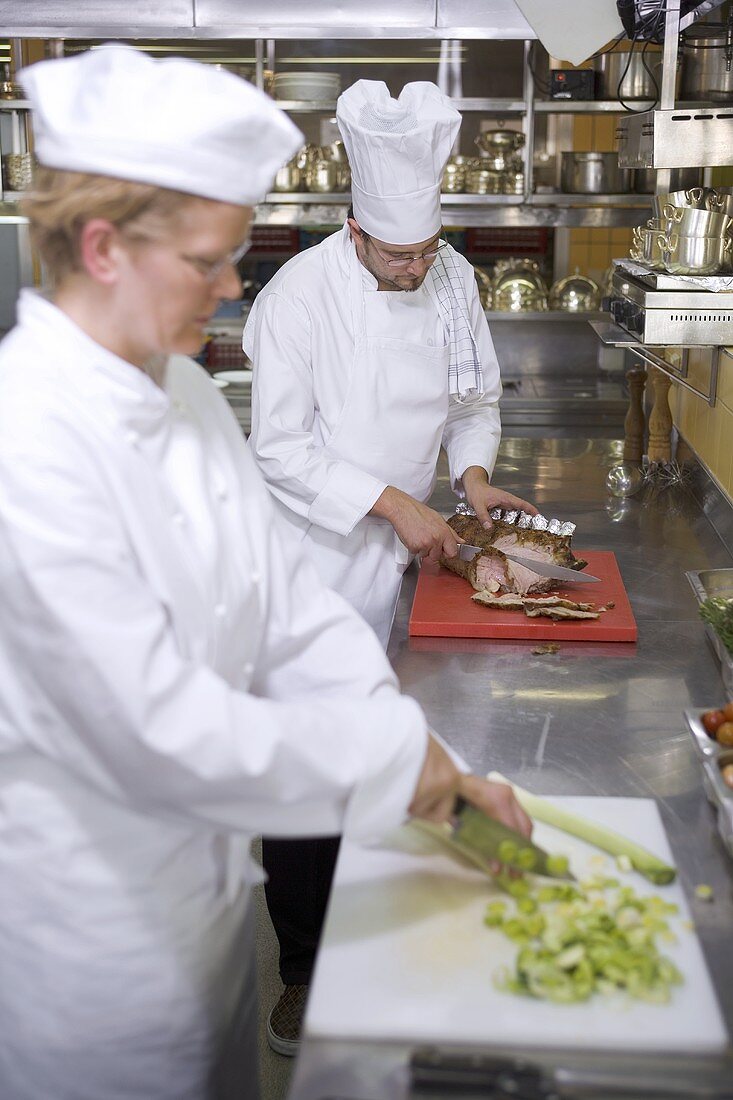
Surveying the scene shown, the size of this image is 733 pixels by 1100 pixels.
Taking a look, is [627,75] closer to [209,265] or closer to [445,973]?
[209,265]

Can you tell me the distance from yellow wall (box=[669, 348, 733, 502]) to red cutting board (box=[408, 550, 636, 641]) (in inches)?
26.2

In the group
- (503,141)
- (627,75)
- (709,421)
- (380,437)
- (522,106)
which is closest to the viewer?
(380,437)

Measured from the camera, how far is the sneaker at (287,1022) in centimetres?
245

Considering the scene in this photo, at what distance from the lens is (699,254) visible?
2477 mm

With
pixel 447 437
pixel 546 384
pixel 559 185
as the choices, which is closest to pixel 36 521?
pixel 447 437

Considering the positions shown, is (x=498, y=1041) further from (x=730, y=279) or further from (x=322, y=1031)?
(x=730, y=279)

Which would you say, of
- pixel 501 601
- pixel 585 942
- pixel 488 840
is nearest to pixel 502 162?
pixel 501 601

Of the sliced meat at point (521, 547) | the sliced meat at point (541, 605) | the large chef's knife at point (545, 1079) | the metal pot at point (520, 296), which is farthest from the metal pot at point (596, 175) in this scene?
the large chef's knife at point (545, 1079)

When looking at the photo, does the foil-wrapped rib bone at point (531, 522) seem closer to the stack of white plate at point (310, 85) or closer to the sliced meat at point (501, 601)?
the sliced meat at point (501, 601)

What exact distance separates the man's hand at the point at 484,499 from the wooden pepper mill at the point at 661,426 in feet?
3.37

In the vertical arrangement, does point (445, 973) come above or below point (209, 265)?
below

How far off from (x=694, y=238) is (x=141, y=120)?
1.68 metres

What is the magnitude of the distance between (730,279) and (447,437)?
0.81 metres

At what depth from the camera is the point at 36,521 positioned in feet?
3.49
